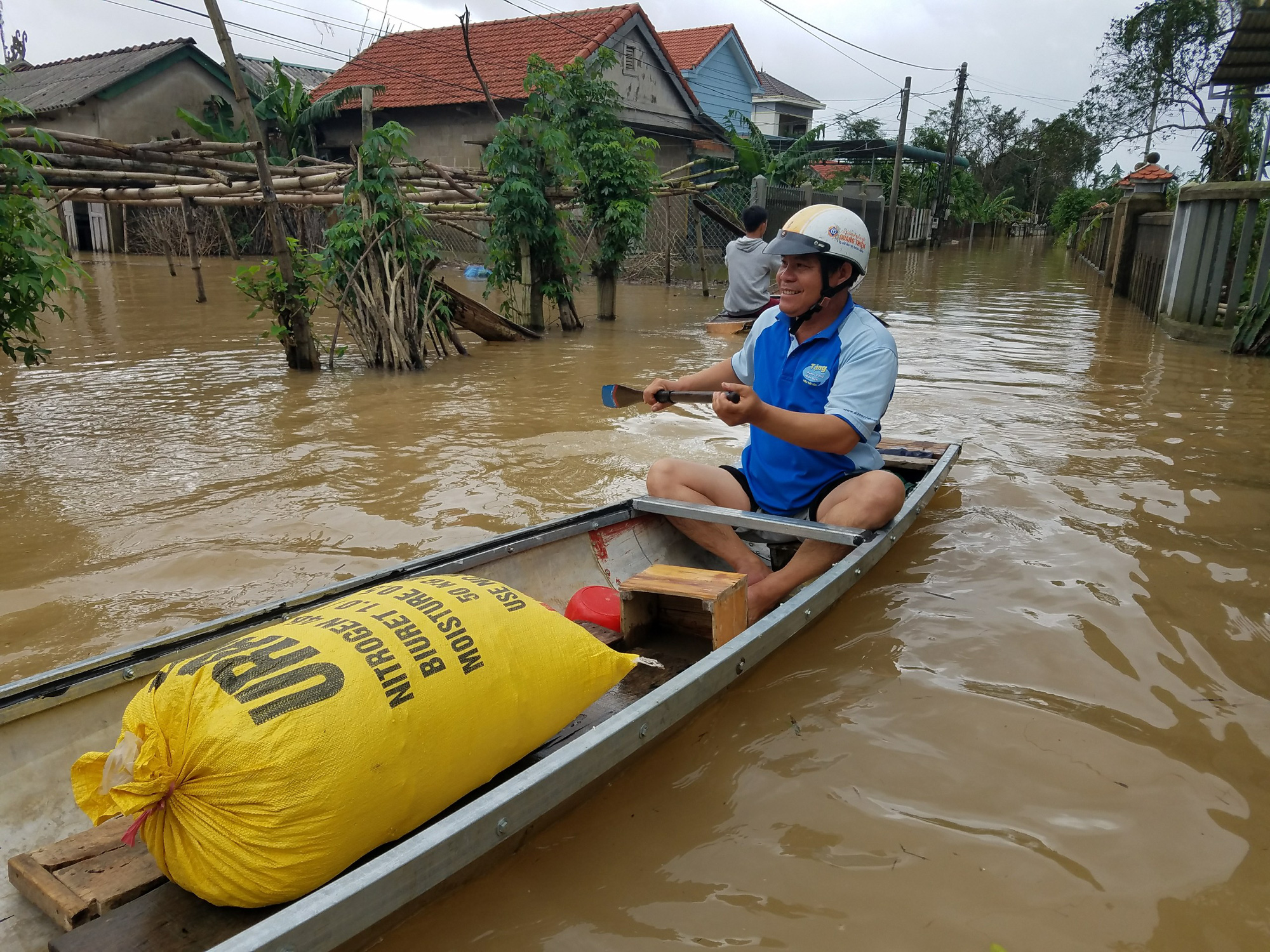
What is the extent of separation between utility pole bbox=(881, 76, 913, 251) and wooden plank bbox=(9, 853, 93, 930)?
94.1ft

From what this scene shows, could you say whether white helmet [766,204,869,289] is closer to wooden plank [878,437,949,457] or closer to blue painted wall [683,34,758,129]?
wooden plank [878,437,949,457]

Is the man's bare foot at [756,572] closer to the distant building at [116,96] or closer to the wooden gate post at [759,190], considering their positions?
the wooden gate post at [759,190]

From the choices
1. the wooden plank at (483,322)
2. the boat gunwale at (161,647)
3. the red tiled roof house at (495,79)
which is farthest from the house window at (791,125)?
the boat gunwale at (161,647)

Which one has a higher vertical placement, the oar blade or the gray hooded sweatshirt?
the gray hooded sweatshirt

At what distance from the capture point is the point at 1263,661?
2994 millimetres

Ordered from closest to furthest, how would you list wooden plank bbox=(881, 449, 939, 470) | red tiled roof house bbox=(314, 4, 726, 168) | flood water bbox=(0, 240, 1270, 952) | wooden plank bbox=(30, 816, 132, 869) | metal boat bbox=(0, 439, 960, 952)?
metal boat bbox=(0, 439, 960, 952), wooden plank bbox=(30, 816, 132, 869), flood water bbox=(0, 240, 1270, 952), wooden plank bbox=(881, 449, 939, 470), red tiled roof house bbox=(314, 4, 726, 168)

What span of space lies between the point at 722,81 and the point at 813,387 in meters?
29.7

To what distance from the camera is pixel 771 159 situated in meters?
20.8

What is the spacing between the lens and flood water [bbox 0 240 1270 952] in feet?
6.53

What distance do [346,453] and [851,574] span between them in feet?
11.9

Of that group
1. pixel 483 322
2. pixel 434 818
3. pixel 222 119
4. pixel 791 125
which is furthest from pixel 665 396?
pixel 791 125

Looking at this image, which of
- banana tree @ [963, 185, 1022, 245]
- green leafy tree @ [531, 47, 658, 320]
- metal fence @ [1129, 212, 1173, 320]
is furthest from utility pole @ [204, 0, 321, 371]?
banana tree @ [963, 185, 1022, 245]

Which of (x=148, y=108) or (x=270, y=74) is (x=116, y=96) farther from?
(x=270, y=74)

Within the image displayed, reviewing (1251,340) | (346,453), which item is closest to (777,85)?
(1251,340)
